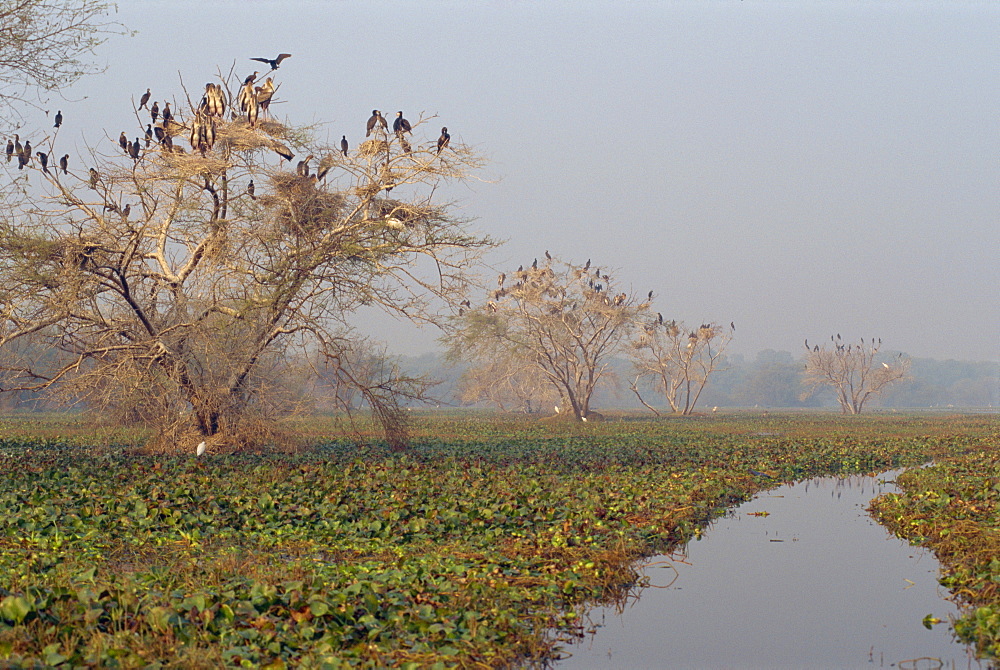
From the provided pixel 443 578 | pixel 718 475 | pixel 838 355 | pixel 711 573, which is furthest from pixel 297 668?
pixel 838 355

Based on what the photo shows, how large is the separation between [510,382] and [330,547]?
56319 mm

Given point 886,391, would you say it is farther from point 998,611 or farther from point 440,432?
point 998,611

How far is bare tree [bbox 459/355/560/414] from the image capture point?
190 ft

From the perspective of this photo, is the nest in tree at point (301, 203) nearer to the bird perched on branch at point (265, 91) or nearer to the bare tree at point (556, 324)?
the bird perched on branch at point (265, 91)

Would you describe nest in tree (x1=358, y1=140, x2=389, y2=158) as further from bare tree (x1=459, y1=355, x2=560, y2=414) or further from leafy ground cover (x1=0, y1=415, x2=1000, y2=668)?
bare tree (x1=459, y1=355, x2=560, y2=414)

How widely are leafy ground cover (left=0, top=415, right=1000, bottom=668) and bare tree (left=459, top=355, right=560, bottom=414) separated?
111ft

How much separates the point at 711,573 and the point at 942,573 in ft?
8.96

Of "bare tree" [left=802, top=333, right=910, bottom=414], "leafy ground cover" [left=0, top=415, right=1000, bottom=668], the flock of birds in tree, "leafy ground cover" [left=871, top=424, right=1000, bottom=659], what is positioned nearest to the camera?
"leafy ground cover" [left=0, top=415, right=1000, bottom=668]

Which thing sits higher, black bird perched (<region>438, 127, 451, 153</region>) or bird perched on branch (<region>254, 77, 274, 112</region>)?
bird perched on branch (<region>254, 77, 274, 112</region>)

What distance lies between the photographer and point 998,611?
7.86 meters

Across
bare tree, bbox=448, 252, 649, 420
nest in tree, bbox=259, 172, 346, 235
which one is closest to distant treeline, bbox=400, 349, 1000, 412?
bare tree, bbox=448, 252, 649, 420

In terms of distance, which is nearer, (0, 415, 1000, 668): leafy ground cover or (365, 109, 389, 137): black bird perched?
(0, 415, 1000, 668): leafy ground cover

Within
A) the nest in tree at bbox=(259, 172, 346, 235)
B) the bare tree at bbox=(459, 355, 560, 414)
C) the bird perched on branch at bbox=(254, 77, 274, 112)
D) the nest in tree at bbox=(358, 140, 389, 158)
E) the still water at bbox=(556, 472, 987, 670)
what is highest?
the bird perched on branch at bbox=(254, 77, 274, 112)

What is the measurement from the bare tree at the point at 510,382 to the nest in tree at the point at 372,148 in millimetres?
33636
